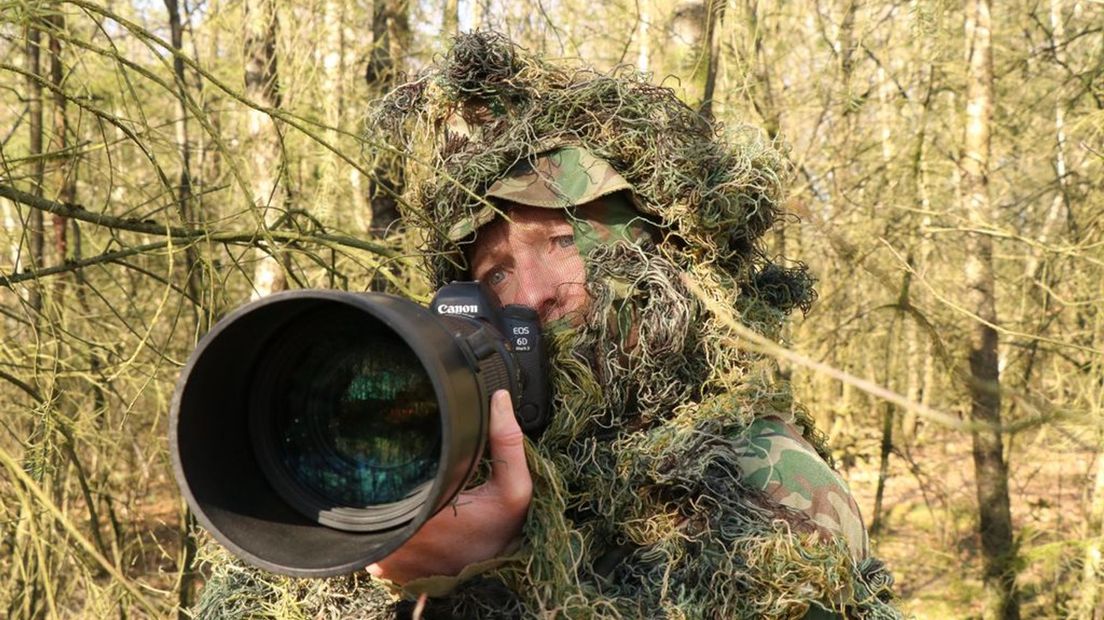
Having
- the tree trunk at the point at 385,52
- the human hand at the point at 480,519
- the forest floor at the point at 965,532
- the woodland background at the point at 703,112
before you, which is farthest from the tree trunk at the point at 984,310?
the human hand at the point at 480,519

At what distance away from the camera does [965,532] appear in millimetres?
7996

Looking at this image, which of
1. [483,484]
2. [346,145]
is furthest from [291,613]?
[346,145]

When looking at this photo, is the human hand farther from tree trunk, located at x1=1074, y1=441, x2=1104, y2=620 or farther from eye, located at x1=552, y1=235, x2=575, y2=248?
tree trunk, located at x1=1074, y1=441, x2=1104, y2=620

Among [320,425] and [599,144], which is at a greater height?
[599,144]

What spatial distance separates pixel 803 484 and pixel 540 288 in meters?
0.56

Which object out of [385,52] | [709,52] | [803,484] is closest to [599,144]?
[803,484]

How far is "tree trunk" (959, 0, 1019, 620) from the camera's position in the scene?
451 centimetres

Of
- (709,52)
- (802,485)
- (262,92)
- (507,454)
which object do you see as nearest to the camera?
(507,454)

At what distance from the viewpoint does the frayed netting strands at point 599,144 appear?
1.86m

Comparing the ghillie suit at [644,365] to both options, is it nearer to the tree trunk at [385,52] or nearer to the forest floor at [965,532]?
the forest floor at [965,532]

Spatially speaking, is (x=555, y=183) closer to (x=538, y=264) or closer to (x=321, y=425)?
(x=538, y=264)

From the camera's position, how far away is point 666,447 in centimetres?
166

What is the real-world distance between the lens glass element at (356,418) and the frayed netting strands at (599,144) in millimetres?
484

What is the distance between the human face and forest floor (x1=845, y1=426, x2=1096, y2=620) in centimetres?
268
